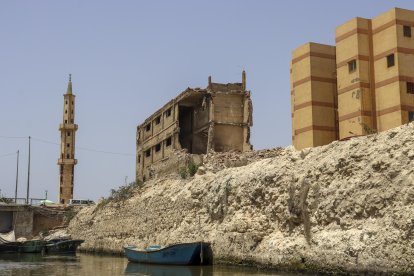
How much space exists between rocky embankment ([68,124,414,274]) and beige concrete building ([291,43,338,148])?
237 centimetres

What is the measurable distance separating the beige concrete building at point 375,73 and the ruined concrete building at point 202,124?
15380mm

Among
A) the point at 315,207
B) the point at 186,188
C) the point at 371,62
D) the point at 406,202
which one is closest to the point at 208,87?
the point at 186,188

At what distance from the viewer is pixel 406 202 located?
1892cm

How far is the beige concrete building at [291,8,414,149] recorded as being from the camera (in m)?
26.0

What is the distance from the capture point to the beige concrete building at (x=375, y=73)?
26.0 m

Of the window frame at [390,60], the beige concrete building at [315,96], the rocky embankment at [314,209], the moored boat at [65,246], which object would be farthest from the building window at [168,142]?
the window frame at [390,60]

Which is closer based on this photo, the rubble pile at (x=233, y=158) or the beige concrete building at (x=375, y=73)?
the beige concrete building at (x=375, y=73)

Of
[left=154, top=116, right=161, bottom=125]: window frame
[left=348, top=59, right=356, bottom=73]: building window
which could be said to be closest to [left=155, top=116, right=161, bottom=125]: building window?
[left=154, top=116, right=161, bottom=125]: window frame

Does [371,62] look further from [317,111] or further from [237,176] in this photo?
[237,176]

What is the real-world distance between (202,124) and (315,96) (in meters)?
17.3

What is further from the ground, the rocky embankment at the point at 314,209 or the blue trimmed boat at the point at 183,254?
the rocky embankment at the point at 314,209

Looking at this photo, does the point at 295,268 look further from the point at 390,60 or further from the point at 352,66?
the point at 390,60

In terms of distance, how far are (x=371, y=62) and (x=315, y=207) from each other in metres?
8.80

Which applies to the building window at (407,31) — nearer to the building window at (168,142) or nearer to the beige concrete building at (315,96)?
the beige concrete building at (315,96)
